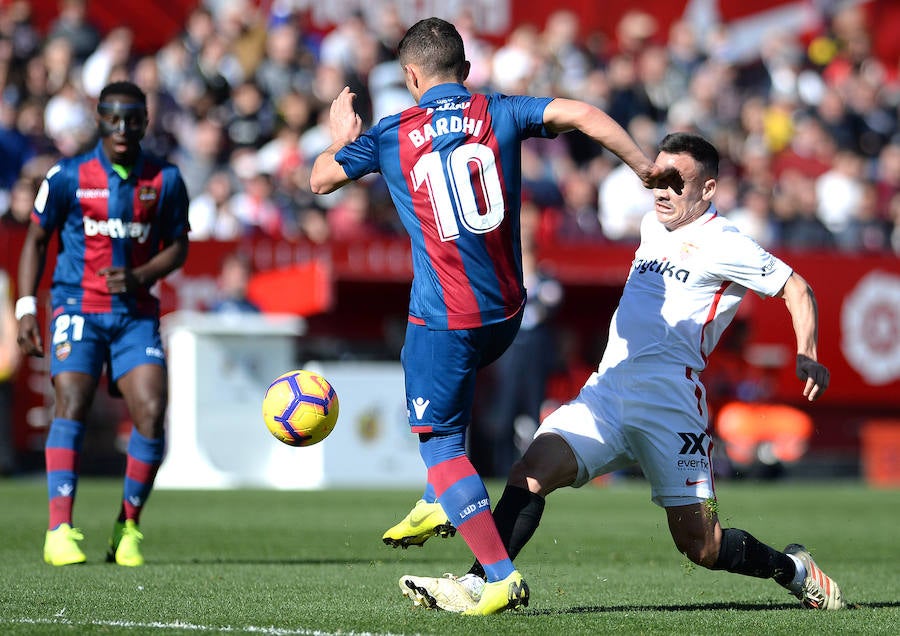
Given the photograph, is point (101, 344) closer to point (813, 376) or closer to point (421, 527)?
point (421, 527)

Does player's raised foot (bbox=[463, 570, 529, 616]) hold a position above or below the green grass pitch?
above

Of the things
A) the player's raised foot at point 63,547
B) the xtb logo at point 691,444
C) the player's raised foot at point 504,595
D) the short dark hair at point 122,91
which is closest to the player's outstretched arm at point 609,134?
the xtb logo at point 691,444

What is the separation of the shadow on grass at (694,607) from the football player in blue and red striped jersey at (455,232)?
1.68 feet

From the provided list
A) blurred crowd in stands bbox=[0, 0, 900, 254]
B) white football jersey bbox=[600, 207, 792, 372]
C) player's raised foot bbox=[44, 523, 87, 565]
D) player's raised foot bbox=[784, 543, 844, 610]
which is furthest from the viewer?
blurred crowd in stands bbox=[0, 0, 900, 254]

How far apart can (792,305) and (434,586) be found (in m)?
1.82

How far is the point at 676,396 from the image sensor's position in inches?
241

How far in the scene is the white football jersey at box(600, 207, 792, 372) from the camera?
6125mm

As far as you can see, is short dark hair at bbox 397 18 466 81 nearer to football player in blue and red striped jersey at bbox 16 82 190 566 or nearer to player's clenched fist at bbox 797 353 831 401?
player's clenched fist at bbox 797 353 831 401

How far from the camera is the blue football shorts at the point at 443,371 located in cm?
566

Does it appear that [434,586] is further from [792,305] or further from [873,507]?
[873,507]

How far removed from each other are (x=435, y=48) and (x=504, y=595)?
6.98 feet

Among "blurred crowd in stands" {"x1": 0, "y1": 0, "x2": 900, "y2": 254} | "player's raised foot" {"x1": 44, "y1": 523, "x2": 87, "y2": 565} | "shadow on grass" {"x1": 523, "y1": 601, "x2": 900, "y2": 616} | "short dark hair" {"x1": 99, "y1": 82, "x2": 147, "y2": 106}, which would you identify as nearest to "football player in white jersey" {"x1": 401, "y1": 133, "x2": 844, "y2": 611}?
"shadow on grass" {"x1": 523, "y1": 601, "x2": 900, "y2": 616}

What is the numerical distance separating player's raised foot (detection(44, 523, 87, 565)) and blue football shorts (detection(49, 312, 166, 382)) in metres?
0.84

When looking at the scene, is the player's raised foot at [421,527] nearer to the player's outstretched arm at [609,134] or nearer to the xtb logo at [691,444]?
the xtb logo at [691,444]
